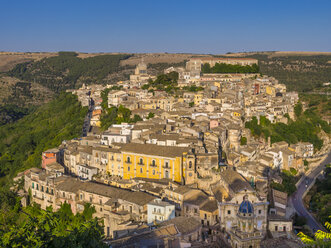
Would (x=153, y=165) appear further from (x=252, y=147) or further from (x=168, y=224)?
(x=252, y=147)

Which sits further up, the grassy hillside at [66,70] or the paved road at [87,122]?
the grassy hillside at [66,70]

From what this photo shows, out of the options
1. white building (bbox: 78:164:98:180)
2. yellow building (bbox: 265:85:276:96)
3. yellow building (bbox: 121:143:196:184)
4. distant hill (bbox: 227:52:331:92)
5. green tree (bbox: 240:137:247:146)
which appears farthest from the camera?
distant hill (bbox: 227:52:331:92)

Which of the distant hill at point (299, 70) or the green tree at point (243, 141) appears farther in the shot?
the distant hill at point (299, 70)

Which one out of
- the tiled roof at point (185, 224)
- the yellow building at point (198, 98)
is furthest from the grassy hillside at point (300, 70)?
the tiled roof at point (185, 224)

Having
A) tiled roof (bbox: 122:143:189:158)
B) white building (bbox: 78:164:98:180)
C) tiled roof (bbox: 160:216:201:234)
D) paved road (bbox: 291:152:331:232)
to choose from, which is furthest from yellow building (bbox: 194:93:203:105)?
tiled roof (bbox: 160:216:201:234)

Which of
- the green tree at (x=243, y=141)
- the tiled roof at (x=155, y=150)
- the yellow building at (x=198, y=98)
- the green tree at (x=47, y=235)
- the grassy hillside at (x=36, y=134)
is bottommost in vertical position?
the grassy hillside at (x=36, y=134)

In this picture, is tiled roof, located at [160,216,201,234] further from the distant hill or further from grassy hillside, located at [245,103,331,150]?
the distant hill

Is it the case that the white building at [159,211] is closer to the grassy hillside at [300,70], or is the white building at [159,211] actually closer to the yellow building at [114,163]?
the yellow building at [114,163]

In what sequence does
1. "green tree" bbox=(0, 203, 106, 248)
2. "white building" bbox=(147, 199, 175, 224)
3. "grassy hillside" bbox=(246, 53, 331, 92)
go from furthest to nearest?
"grassy hillside" bbox=(246, 53, 331, 92)
"white building" bbox=(147, 199, 175, 224)
"green tree" bbox=(0, 203, 106, 248)
